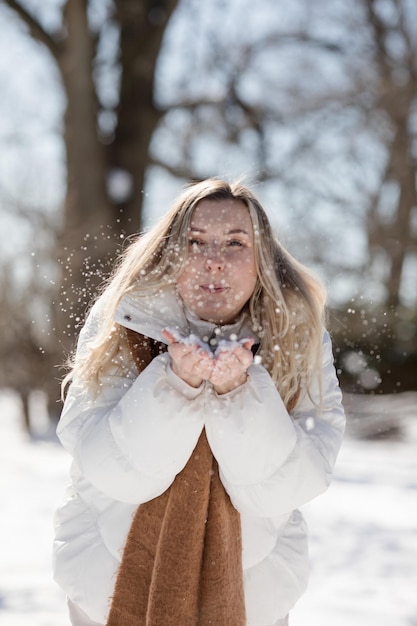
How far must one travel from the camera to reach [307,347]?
5.89ft

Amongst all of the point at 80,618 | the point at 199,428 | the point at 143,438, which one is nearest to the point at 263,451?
the point at 199,428

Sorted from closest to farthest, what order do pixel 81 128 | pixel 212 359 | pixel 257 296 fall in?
pixel 212 359
pixel 257 296
pixel 81 128

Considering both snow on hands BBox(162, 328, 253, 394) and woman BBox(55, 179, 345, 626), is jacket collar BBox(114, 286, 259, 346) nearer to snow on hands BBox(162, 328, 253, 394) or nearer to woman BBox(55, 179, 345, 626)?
woman BBox(55, 179, 345, 626)

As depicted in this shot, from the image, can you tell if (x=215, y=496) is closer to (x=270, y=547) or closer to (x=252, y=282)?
(x=270, y=547)

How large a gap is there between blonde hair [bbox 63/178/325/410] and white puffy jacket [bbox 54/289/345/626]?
0.16 ft

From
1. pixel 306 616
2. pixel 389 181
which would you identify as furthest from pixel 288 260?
pixel 389 181

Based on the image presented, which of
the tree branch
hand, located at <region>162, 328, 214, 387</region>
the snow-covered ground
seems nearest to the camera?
hand, located at <region>162, 328, 214, 387</region>

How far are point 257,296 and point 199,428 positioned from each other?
1.51 ft

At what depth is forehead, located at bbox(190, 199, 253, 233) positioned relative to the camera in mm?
1775

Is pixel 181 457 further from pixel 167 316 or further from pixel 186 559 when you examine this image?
pixel 167 316

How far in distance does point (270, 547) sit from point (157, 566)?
0.29 metres

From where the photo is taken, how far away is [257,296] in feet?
6.07

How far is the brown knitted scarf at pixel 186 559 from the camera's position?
1.59 metres

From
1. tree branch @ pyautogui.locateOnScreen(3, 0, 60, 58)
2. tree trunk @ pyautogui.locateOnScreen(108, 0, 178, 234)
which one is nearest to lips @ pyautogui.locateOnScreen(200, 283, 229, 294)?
tree trunk @ pyautogui.locateOnScreen(108, 0, 178, 234)
